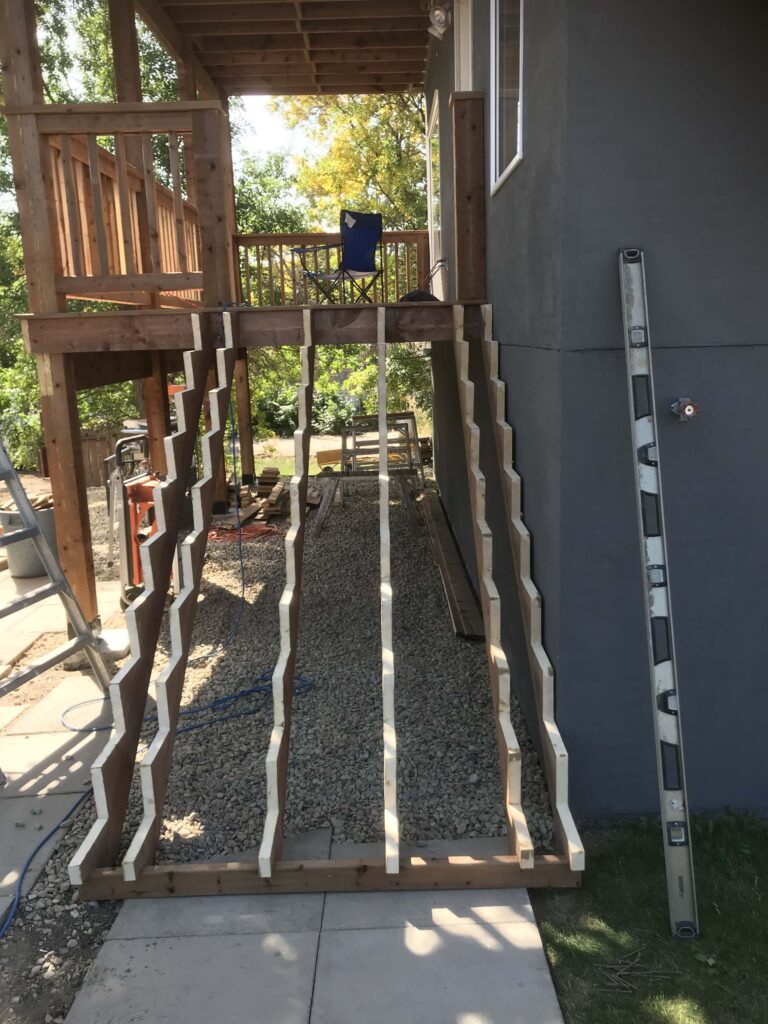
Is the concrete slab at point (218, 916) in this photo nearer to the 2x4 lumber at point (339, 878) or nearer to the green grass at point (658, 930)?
the 2x4 lumber at point (339, 878)

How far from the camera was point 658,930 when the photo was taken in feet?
9.15

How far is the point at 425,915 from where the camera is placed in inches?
115

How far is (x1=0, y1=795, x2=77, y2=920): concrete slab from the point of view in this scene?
329 cm

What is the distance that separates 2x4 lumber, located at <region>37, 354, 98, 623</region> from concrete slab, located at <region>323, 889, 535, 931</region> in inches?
124

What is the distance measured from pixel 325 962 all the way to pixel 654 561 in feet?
6.07

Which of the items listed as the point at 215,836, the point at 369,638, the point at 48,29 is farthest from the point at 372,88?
the point at 215,836

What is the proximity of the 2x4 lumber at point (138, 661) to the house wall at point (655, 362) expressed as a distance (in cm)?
179

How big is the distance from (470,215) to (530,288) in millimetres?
1680

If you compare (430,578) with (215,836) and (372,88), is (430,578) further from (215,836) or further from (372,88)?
(372,88)

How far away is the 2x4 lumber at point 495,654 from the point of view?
307 cm

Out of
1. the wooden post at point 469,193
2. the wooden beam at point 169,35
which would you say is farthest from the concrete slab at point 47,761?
the wooden beam at point 169,35

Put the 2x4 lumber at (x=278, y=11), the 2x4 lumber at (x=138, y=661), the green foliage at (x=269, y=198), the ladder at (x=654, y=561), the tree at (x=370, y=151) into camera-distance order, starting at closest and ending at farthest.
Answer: the ladder at (x=654, y=561) < the 2x4 lumber at (x=138, y=661) < the 2x4 lumber at (x=278, y=11) < the tree at (x=370, y=151) < the green foliage at (x=269, y=198)

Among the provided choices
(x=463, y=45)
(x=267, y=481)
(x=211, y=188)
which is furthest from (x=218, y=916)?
(x=267, y=481)

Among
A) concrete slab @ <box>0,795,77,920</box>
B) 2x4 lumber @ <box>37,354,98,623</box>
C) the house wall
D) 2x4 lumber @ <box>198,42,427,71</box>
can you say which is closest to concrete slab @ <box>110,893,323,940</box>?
concrete slab @ <box>0,795,77,920</box>
